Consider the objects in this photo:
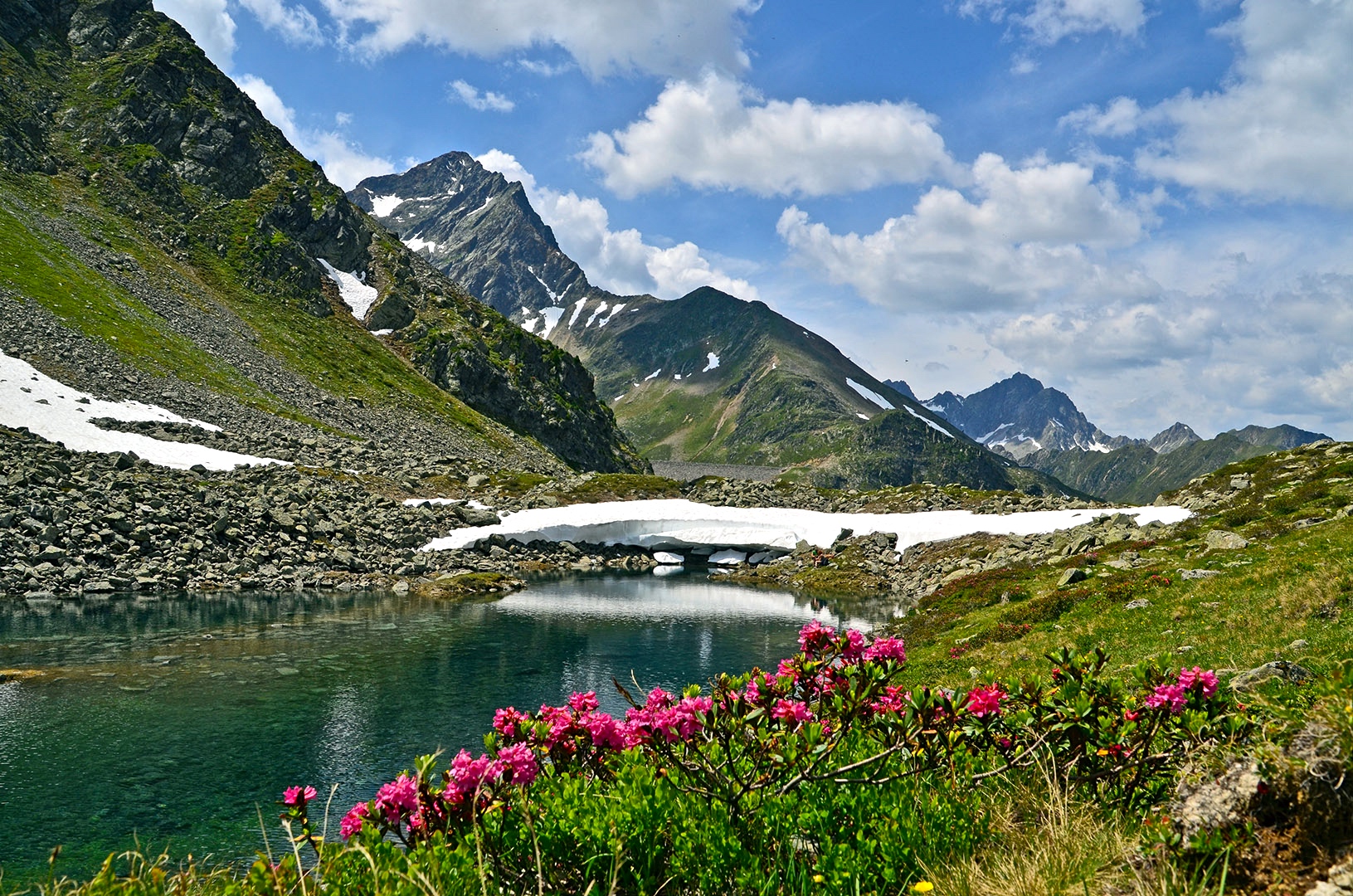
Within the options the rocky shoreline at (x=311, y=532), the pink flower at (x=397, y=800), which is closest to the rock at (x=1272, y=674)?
the pink flower at (x=397, y=800)

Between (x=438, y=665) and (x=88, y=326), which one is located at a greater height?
(x=88, y=326)

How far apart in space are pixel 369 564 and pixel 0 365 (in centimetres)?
4975

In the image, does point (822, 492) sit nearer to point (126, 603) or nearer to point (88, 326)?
point (126, 603)

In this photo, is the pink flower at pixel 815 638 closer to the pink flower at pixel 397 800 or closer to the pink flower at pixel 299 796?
the pink flower at pixel 397 800

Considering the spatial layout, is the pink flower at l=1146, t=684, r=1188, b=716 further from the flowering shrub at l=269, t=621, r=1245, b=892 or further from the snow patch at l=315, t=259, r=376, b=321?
the snow patch at l=315, t=259, r=376, b=321

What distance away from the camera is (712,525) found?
8125 centimetres

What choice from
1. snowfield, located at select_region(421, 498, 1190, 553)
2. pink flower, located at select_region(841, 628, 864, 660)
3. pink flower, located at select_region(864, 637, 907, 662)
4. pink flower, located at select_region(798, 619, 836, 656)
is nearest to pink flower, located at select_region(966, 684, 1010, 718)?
pink flower, located at select_region(864, 637, 907, 662)

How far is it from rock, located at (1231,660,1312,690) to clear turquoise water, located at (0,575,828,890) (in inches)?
565

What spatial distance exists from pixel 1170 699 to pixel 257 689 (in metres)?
31.2

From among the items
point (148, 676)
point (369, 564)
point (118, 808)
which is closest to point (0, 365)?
point (369, 564)

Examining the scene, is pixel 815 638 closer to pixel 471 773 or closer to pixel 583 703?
pixel 583 703

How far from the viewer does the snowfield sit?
70.9 metres

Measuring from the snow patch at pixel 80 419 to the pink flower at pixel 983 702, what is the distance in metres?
73.0

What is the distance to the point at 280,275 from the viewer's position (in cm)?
14500
